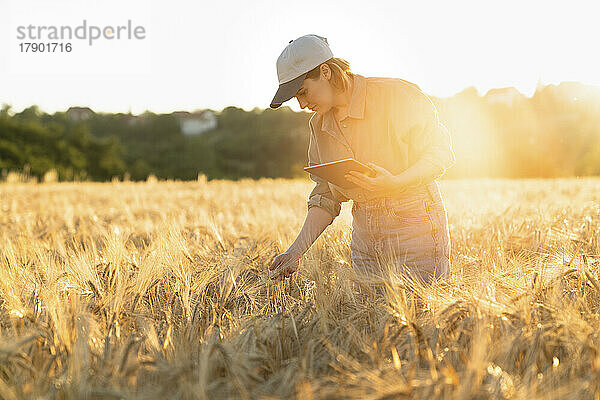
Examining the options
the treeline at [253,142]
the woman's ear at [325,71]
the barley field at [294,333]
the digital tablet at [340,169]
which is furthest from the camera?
the treeline at [253,142]

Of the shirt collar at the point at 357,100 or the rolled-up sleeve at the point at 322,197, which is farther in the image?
the rolled-up sleeve at the point at 322,197

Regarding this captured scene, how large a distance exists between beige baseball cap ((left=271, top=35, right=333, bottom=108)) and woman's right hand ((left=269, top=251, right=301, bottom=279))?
26.3 inches

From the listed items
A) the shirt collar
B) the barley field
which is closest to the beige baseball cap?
the shirt collar

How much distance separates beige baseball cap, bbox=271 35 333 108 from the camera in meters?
2.27

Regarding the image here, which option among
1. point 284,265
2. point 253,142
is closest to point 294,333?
point 284,265

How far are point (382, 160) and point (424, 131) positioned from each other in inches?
9.5

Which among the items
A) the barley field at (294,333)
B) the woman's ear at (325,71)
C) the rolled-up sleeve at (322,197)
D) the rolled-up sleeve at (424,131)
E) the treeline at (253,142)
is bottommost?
the barley field at (294,333)

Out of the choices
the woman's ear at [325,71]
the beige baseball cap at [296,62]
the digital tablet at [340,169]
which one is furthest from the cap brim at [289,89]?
the digital tablet at [340,169]

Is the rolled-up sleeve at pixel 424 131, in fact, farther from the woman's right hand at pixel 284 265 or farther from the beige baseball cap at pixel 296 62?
the woman's right hand at pixel 284 265

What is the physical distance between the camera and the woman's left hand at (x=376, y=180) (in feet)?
7.48

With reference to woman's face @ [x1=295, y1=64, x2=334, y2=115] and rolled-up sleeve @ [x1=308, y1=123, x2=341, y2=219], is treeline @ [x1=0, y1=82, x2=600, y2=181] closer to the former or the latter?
rolled-up sleeve @ [x1=308, y1=123, x2=341, y2=219]

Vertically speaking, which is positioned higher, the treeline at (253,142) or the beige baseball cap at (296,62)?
the treeline at (253,142)

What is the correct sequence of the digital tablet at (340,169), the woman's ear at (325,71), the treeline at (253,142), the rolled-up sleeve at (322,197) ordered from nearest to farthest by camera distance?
the digital tablet at (340,169), the woman's ear at (325,71), the rolled-up sleeve at (322,197), the treeline at (253,142)

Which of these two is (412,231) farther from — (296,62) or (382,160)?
(296,62)
